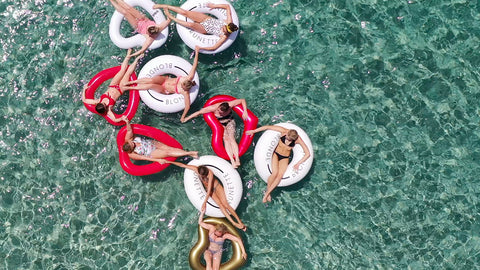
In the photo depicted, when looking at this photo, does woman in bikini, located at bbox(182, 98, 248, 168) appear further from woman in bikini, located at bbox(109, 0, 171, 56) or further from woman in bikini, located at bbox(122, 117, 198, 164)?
woman in bikini, located at bbox(109, 0, 171, 56)

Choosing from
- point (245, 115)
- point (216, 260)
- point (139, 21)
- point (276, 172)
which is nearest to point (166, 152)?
point (245, 115)

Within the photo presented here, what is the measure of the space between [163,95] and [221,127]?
95 cm

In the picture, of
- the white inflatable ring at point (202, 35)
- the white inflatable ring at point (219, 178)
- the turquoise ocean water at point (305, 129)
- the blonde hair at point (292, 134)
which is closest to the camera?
the blonde hair at point (292, 134)

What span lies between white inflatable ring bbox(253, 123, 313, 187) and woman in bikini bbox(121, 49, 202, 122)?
116 centimetres

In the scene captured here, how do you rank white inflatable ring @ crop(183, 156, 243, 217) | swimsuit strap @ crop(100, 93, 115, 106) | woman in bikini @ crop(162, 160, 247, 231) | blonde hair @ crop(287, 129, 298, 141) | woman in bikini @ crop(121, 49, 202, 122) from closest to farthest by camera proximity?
1. blonde hair @ crop(287, 129, 298, 141)
2. woman in bikini @ crop(162, 160, 247, 231)
3. woman in bikini @ crop(121, 49, 202, 122)
4. swimsuit strap @ crop(100, 93, 115, 106)
5. white inflatable ring @ crop(183, 156, 243, 217)

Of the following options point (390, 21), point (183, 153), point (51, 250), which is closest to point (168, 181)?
point (183, 153)

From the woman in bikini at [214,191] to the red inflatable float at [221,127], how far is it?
17.4 inches

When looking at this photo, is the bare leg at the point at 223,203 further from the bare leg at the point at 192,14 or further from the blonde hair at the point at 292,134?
the bare leg at the point at 192,14

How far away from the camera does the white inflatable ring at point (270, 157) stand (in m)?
6.27

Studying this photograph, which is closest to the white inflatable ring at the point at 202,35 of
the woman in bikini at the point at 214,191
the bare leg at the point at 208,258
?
the woman in bikini at the point at 214,191

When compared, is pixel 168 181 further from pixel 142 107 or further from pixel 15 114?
pixel 15 114

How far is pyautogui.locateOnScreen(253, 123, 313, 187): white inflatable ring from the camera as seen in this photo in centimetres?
627

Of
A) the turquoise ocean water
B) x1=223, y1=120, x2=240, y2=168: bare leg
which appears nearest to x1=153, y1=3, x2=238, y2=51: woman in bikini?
the turquoise ocean water

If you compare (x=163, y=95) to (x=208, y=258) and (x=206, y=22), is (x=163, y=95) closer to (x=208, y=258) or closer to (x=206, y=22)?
(x=206, y=22)
